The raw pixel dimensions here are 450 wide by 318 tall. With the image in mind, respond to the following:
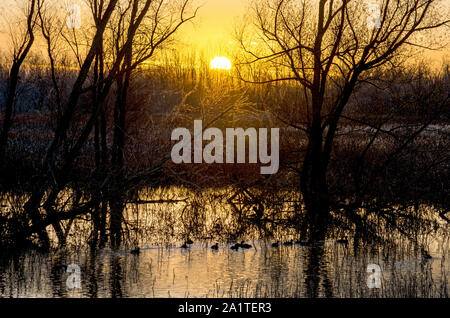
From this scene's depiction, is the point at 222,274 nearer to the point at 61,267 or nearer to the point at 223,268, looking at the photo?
the point at 223,268

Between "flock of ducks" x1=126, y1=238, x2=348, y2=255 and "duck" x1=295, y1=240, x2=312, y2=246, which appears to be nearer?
"flock of ducks" x1=126, y1=238, x2=348, y2=255

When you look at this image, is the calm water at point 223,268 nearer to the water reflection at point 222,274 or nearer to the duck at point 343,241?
the water reflection at point 222,274

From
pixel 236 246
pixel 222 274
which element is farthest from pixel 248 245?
pixel 222 274

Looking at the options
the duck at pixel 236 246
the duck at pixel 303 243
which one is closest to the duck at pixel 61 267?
the duck at pixel 236 246

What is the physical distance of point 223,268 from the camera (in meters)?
10.1

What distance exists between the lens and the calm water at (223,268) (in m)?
8.76

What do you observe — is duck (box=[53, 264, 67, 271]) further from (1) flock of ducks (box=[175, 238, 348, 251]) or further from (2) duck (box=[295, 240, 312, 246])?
(2) duck (box=[295, 240, 312, 246])

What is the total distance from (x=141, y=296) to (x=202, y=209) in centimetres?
718

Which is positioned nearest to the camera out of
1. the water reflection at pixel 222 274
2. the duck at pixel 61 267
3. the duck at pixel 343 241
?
the water reflection at pixel 222 274

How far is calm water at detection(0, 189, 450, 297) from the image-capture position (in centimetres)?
876

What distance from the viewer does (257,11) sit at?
17.4m

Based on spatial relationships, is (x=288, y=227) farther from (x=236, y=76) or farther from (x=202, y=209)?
(x=236, y=76)

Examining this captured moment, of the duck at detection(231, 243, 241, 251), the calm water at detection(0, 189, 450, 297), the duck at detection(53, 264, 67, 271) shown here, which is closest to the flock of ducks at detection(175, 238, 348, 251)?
the duck at detection(231, 243, 241, 251)

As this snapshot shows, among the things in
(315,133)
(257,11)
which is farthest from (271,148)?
(257,11)
